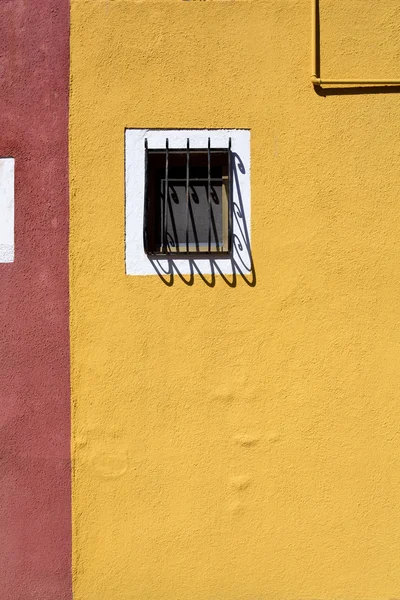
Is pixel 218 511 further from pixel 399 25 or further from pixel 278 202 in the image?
pixel 399 25

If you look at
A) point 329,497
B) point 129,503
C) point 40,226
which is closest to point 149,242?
point 40,226

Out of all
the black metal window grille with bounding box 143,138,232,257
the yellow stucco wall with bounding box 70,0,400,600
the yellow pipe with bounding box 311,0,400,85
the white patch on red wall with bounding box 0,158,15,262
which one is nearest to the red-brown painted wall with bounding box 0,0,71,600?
the white patch on red wall with bounding box 0,158,15,262

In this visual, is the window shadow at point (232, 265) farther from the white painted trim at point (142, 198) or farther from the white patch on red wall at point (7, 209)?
the white patch on red wall at point (7, 209)

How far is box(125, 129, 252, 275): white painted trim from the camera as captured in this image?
11.0ft

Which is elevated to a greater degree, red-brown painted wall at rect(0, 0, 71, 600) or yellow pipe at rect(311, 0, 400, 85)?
yellow pipe at rect(311, 0, 400, 85)

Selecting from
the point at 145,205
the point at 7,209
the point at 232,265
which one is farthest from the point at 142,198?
the point at 7,209

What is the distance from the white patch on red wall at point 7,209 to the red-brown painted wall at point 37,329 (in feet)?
0.13

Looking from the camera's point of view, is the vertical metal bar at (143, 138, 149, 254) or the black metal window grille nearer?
the vertical metal bar at (143, 138, 149, 254)

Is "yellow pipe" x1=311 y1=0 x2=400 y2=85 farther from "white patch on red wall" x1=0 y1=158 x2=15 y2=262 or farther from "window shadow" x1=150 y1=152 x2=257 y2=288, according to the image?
"white patch on red wall" x1=0 y1=158 x2=15 y2=262

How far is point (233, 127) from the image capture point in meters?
3.35

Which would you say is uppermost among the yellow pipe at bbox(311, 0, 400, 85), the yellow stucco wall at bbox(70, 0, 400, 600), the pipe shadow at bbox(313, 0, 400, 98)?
the yellow pipe at bbox(311, 0, 400, 85)

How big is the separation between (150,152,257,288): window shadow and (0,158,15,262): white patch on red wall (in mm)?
860

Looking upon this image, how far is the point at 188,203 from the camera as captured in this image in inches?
135

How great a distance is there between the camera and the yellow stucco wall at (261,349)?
3322mm
